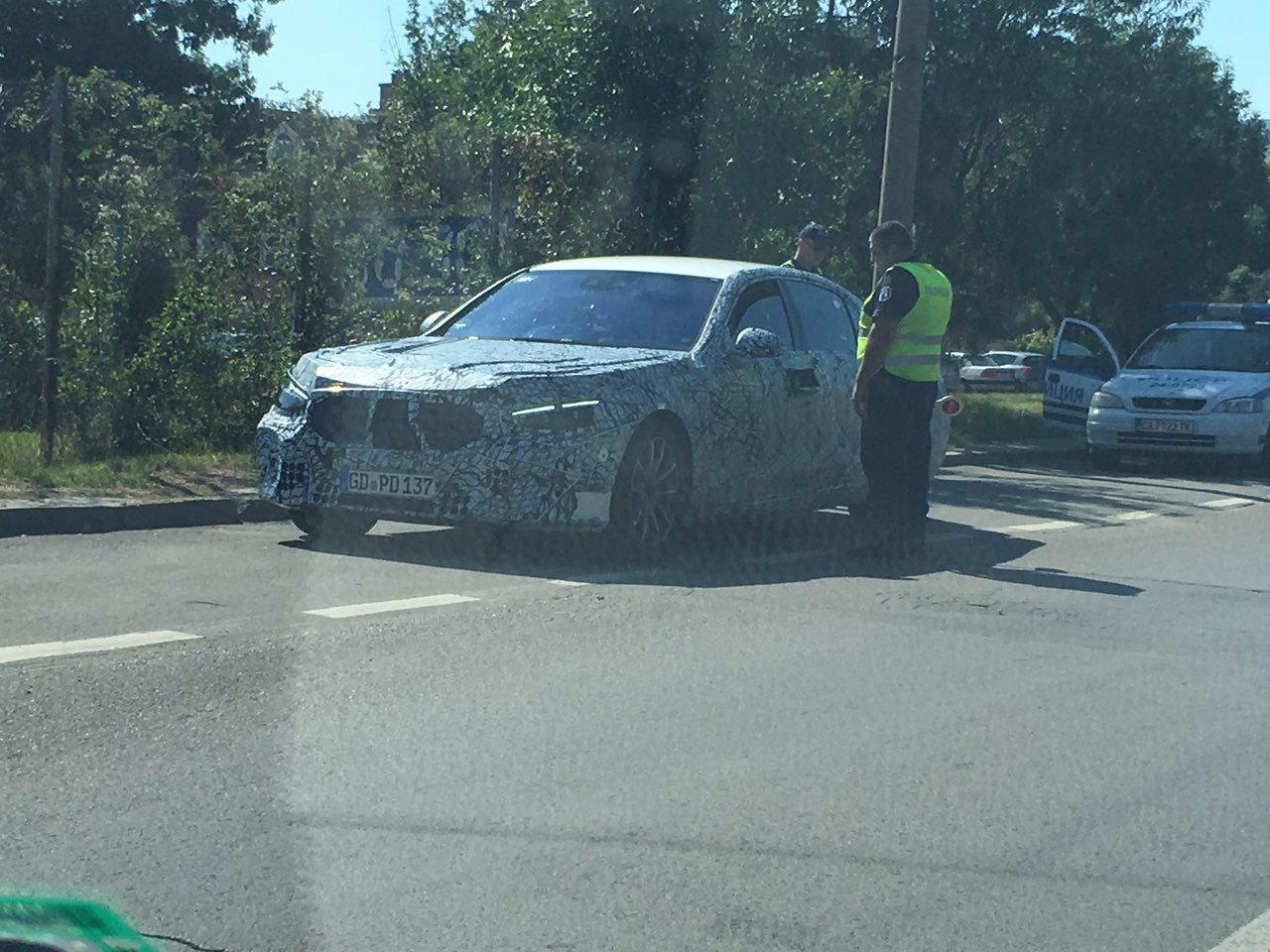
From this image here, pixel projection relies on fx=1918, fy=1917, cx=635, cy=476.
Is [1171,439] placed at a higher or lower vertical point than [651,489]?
lower

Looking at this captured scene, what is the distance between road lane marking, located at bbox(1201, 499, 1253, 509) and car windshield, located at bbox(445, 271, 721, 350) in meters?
6.70

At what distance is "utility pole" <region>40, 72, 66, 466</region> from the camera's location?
12.0 metres

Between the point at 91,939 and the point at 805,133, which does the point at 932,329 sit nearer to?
the point at 805,133

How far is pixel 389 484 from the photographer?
9453 millimetres

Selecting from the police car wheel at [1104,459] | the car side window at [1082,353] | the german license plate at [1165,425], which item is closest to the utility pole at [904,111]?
the german license plate at [1165,425]

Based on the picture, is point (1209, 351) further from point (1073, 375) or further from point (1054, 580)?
point (1054, 580)

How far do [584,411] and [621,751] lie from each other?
3.72 m

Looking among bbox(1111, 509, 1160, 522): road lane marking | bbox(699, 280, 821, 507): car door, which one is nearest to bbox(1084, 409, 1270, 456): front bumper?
bbox(1111, 509, 1160, 522): road lane marking

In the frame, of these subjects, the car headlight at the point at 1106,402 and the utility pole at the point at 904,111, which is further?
the car headlight at the point at 1106,402

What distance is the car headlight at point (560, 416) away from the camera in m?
9.32

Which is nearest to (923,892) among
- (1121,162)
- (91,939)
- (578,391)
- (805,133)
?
(91,939)

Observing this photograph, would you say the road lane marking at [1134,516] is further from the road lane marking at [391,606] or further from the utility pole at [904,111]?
the road lane marking at [391,606]

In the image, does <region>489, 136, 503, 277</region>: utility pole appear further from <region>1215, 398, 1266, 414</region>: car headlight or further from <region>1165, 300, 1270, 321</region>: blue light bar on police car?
<region>1165, 300, 1270, 321</region>: blue light bar on police car

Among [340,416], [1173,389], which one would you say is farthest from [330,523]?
[1173,389]
